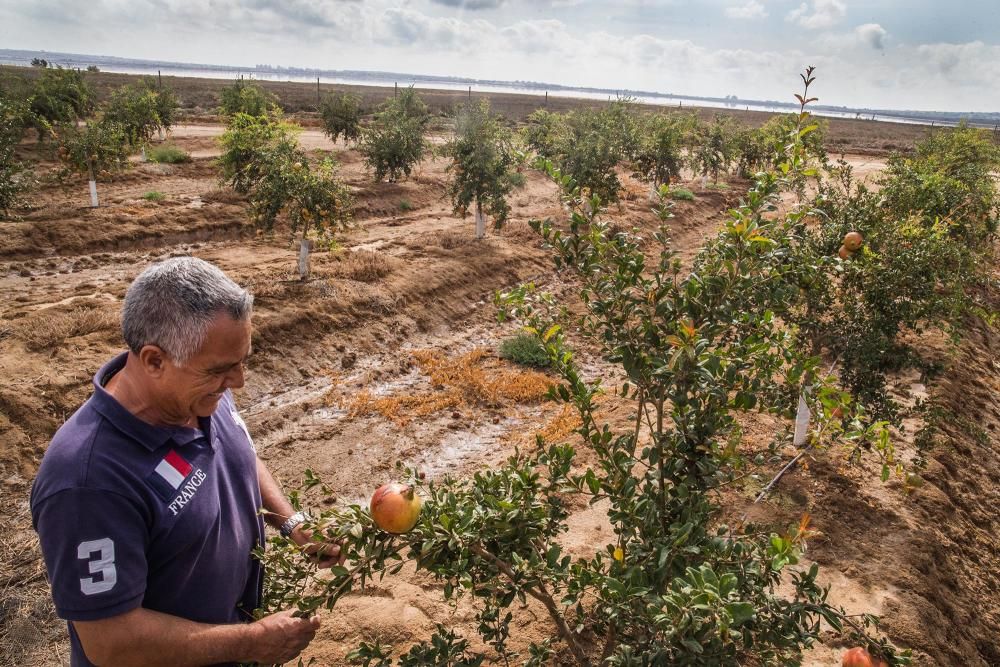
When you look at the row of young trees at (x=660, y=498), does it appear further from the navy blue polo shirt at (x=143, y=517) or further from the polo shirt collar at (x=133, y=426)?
the polo shirt collar at (x=133, y=426)

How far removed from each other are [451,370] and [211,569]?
713cm

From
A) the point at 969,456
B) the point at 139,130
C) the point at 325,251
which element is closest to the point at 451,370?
the point at 325,251

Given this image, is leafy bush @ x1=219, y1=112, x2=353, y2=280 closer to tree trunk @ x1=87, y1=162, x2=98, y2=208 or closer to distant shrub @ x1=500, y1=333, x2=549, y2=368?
distant shrub @ x1=500, y1=333, x2=549, y2=368

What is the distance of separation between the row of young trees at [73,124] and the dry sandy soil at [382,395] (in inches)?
40.7

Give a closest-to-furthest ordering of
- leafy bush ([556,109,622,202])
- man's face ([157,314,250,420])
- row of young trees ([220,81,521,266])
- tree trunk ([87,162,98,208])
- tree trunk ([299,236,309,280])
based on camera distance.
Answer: man's face ([157,314,250,420])
row of young trees ([220,81,521,266])
tree trunk ([299,236,309,280])
tree trunk ([87,162,98,208])
leafy bush ([556,109,622,202])

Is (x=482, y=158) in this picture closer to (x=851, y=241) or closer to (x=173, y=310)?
(x=851, y=241)

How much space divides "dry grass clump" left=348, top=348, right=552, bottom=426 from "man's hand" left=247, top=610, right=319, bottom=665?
19.0 feet

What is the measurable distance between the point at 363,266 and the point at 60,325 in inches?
194

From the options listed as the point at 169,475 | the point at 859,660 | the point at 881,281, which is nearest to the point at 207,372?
the point at 169,475

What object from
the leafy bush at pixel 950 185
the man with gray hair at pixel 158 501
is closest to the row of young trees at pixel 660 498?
the man with gray hair at pixel 158 501

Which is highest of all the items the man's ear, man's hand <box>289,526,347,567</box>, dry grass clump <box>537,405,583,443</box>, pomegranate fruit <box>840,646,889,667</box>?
the man's ear

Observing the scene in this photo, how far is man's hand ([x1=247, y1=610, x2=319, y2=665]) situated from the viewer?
1.96m

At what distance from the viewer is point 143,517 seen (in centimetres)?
185

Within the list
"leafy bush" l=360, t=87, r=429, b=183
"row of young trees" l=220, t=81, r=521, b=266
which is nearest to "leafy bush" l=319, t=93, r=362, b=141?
"row of young trees" l=220, t=81, r=521, b=266
